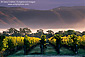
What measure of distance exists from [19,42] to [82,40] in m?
29.0

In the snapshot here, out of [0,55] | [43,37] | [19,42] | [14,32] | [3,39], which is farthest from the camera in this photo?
[14,32]

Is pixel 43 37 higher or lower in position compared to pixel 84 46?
higher

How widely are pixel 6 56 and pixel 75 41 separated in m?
23.3

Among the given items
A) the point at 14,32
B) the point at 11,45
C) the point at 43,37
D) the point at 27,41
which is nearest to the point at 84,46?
the point at 43,37

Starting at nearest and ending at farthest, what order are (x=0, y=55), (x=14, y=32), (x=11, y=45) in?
(x=0, y=55), (x=11, y=45), (x=14, y=32)

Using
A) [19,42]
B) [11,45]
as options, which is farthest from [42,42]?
[19,42]

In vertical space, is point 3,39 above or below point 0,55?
above

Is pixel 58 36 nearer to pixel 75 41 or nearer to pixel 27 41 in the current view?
pixel 75 41

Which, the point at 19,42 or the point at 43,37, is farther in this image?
the point at 19,42

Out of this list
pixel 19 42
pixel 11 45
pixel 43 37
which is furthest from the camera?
pixel 19 42

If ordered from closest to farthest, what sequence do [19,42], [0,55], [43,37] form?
1. [0,55]
2. [43,37]
3. [19,42]

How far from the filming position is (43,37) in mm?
55625

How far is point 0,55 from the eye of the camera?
138 feet

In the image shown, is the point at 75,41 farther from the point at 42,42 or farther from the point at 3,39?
the point at 3,39
